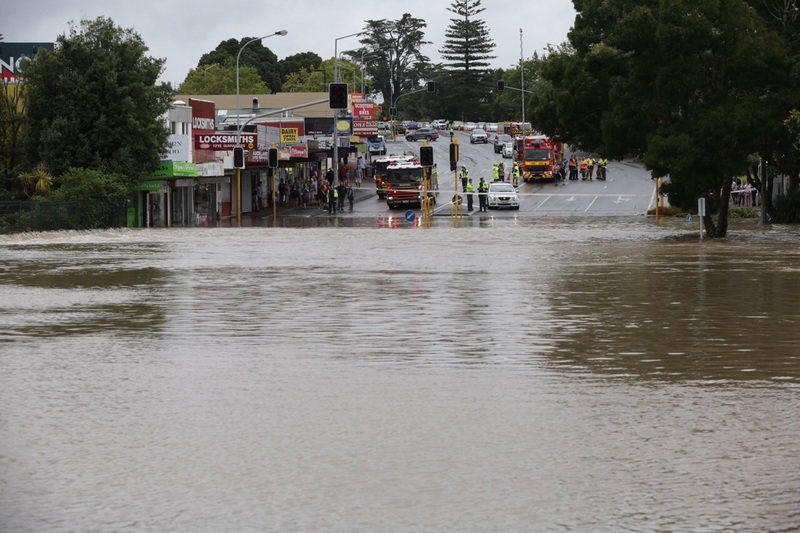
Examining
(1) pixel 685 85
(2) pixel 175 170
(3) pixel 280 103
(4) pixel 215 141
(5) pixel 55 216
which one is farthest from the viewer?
(3) pixel 280 103

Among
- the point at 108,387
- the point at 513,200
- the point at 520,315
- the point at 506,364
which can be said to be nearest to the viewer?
the point at 108,387

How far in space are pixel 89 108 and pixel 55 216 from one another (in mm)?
8290

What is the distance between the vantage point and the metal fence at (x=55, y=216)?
49812mm

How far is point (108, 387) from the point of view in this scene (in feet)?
46.3

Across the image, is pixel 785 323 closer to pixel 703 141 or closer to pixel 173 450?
pixel 173 450

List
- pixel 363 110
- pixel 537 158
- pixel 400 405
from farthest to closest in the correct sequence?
pixel 363 110 → pixel 537 158 → pixel 400 405

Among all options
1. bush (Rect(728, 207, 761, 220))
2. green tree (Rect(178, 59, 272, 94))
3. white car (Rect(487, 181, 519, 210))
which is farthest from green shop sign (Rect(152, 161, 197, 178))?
green tree (Rect(178, 59, 272, 94))

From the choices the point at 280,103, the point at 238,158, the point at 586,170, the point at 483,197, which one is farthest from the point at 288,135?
the point at 280,103

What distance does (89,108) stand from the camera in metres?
58.8

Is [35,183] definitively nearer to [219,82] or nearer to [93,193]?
[93,193]

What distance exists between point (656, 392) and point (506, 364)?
241cm

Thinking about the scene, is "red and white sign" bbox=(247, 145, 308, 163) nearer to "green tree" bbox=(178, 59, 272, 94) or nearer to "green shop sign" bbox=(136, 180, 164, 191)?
"green shop sign" bbox=(136, 180, 164, 191)

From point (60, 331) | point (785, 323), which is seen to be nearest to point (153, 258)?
point (60, 331)

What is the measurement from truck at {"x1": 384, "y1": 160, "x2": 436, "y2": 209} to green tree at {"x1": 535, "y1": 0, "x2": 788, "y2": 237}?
26.8m
